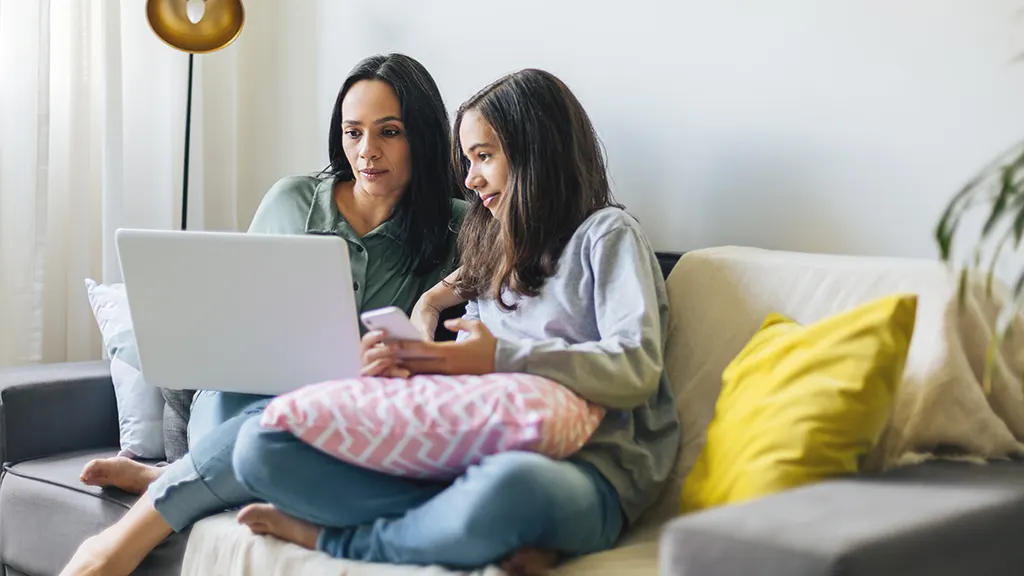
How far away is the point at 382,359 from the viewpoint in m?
1.64

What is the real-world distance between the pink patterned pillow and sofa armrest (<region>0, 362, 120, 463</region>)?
2.78 feet

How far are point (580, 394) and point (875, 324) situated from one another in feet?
1.34

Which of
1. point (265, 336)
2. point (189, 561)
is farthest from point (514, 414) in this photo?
point (189, 561)

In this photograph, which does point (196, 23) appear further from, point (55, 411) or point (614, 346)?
point (614, 346)

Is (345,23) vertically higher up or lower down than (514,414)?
higher up

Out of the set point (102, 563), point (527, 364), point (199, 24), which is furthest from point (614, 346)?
point (199, 24)

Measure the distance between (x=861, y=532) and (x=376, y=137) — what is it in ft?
4.57

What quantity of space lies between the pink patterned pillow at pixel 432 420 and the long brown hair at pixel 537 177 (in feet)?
1.07

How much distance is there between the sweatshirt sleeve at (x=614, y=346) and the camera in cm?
163

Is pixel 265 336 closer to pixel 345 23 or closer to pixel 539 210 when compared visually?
pixel 539 210

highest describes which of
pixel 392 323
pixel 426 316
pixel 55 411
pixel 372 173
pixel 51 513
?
pixel 372 173

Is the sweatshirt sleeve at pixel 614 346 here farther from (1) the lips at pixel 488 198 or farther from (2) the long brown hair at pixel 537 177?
(1) the lips at pixel 488 198

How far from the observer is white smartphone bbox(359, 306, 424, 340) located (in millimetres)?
1578

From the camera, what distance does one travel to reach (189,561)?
176 cm
